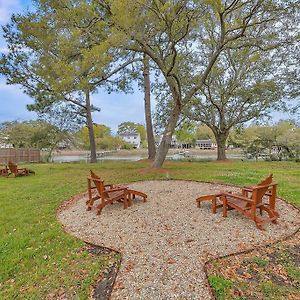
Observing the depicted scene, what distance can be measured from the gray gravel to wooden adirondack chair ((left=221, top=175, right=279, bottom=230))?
160 mm

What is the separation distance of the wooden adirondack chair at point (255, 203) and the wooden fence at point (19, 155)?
2039 cm

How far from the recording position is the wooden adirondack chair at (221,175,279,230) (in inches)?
162

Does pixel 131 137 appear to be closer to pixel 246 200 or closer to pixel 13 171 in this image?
pixel 13 171

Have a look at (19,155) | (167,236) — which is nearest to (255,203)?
(167,236)

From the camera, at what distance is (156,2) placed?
307 inches

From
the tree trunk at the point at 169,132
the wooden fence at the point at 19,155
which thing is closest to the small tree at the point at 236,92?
the tree trunk at the point at 169,132

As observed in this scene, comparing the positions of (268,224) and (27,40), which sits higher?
(27,40)

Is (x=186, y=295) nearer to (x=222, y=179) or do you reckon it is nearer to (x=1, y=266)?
(x=1, y=266)

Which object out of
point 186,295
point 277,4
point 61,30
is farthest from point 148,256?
point 277,4

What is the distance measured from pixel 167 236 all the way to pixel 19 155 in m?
21.1

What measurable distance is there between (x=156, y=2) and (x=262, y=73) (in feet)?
35.5

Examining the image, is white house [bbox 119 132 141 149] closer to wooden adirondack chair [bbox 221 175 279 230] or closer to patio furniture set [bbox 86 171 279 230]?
patio furniture set [bbox 86 171 279 230]

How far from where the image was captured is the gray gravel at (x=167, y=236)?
268cm

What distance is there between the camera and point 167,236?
3863mm
